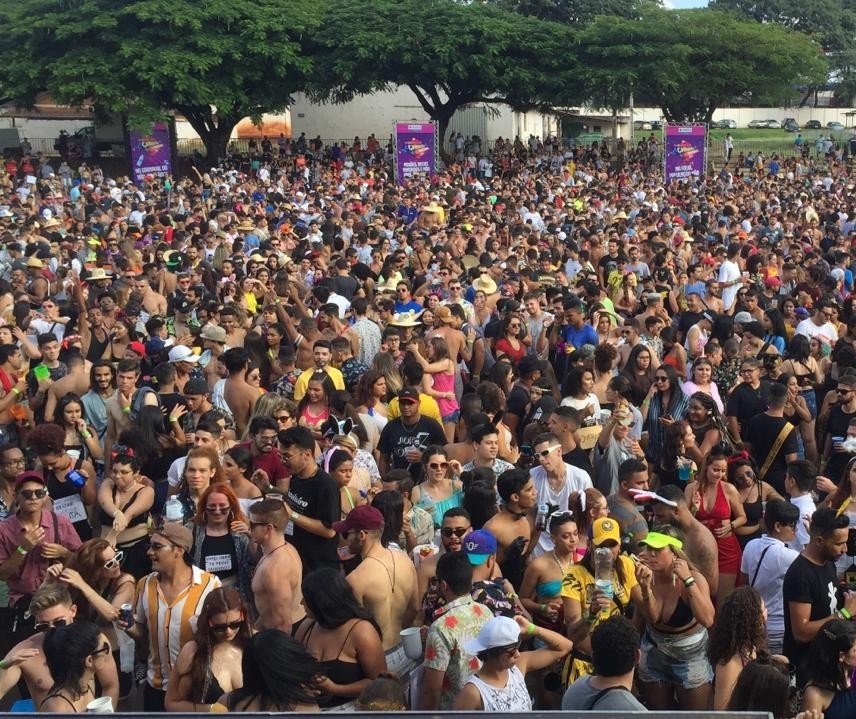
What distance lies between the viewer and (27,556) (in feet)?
19.0

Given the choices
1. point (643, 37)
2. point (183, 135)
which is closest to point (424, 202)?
point (643, 37)

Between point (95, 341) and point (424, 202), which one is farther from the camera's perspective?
point (424, 202)

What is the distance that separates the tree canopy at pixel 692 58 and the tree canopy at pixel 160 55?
9.73m

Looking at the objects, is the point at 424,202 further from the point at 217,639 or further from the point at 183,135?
the point at 183,135

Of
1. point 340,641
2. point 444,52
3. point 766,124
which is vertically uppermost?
point 444,52

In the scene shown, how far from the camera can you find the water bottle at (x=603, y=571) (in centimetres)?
481

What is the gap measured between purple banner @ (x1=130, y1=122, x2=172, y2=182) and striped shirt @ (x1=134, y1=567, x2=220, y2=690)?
25.3 metres

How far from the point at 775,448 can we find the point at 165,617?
443 centimetres

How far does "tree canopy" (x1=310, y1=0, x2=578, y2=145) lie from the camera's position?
35.9 meters

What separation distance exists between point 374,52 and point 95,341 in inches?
1096

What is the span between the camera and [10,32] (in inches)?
1373

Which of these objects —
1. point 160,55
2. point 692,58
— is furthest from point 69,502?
point 692,58

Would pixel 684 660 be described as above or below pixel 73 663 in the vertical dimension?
below

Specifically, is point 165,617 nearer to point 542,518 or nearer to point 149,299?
point 542,518
